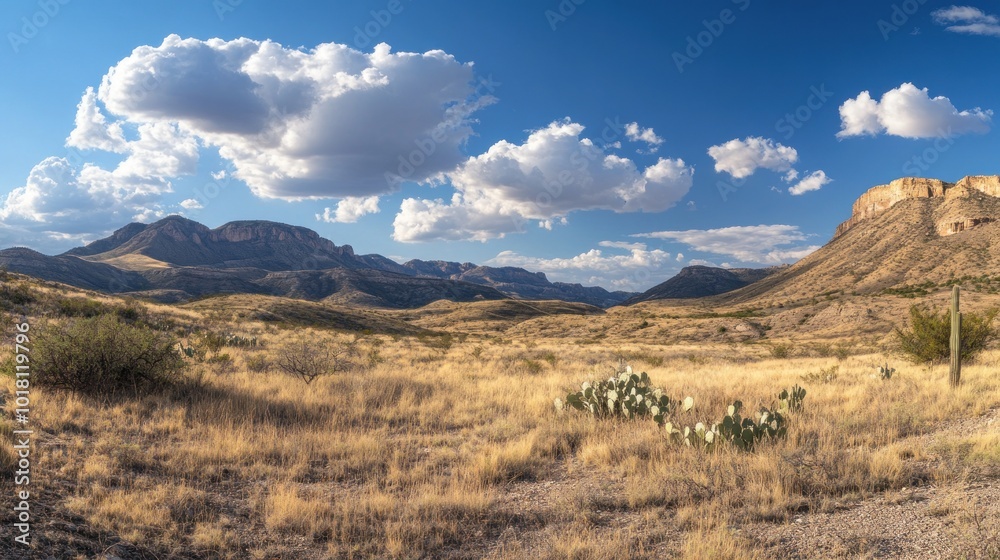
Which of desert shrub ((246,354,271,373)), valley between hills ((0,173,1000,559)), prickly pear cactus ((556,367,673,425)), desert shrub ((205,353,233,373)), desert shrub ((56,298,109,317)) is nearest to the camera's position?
valley between hills ((0,173,1000,559))

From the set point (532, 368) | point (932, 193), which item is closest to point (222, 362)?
point (532, 368)

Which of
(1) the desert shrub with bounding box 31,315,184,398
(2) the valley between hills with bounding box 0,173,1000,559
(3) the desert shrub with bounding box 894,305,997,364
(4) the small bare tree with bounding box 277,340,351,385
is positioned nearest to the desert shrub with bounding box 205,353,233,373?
(2) the valley between hills with bounding box 0,173,1000,559

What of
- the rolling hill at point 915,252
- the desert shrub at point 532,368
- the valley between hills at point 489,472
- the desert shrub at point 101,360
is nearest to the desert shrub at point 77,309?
the valley between hills at point 489,472

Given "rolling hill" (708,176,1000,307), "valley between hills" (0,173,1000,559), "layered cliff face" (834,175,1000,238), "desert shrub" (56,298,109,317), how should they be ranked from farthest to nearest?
"layered cliff face" (834,175,1000,238) → "rolling hill" (708,176,1000,307) → "desert shrub" (56,298,109,317) → "valley between hills" (0,173,1000,559)

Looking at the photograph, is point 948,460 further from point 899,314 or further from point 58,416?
point 899,314

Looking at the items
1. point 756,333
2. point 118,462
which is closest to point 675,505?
point 118,462

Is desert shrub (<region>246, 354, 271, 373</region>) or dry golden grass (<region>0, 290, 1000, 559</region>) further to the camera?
desert shrub (<region>246, 354, 271, 373</region>)

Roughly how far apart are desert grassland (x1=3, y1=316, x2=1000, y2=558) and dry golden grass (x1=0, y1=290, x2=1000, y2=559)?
0.09 ft

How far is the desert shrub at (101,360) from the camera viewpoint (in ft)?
29.7

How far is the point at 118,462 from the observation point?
6.05 metres

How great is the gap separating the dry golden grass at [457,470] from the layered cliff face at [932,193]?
112 m

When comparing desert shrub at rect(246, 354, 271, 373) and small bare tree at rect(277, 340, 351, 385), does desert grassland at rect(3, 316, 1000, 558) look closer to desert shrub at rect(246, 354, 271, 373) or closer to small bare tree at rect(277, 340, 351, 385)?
small bare tree at rect(277, 340, 351, 385)

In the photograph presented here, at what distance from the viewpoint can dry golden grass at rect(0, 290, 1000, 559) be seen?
15.2 feet

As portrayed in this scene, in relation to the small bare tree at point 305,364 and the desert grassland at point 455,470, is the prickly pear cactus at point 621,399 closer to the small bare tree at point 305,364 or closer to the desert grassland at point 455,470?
the desert grassland at point 455,470
